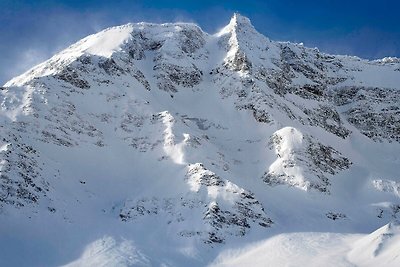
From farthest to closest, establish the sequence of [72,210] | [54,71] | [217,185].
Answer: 1. [54,71]
2. [217,185]
3. [72,210]

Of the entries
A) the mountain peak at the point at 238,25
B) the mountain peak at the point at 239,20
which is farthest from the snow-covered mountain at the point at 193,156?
the mountain peak at the point at 239,20

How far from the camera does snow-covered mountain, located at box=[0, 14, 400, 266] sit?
47875mm

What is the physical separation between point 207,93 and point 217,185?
32.4m

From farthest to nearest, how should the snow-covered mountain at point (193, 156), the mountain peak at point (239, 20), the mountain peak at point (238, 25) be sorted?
the mountain peak at point (239, 20) → the mountain peak at point (238, 25) → the snow-covered mountain at point (193, 156)

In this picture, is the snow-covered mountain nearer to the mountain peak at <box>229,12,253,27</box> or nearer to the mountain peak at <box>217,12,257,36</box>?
the mountain peak at <box>217,12,257,36</box>

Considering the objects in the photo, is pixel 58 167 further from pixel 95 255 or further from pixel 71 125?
pixel 95 255

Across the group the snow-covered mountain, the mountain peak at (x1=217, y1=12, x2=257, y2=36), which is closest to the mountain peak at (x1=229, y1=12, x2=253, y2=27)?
the mountain peak at (x1=217, y1=12, x2=257, y2=36)

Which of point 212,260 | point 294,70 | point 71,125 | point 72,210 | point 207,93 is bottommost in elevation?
point 212,260

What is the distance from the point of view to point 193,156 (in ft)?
208

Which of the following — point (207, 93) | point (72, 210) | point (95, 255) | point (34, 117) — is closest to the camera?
point (95, 255)

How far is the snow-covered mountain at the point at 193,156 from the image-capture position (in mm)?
47875

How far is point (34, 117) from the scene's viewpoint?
210 ft

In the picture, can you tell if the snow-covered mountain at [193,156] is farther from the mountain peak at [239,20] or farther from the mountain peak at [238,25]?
the mountain peak at [239,20]

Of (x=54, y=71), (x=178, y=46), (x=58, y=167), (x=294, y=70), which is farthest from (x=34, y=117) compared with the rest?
(x=294, y=70)
